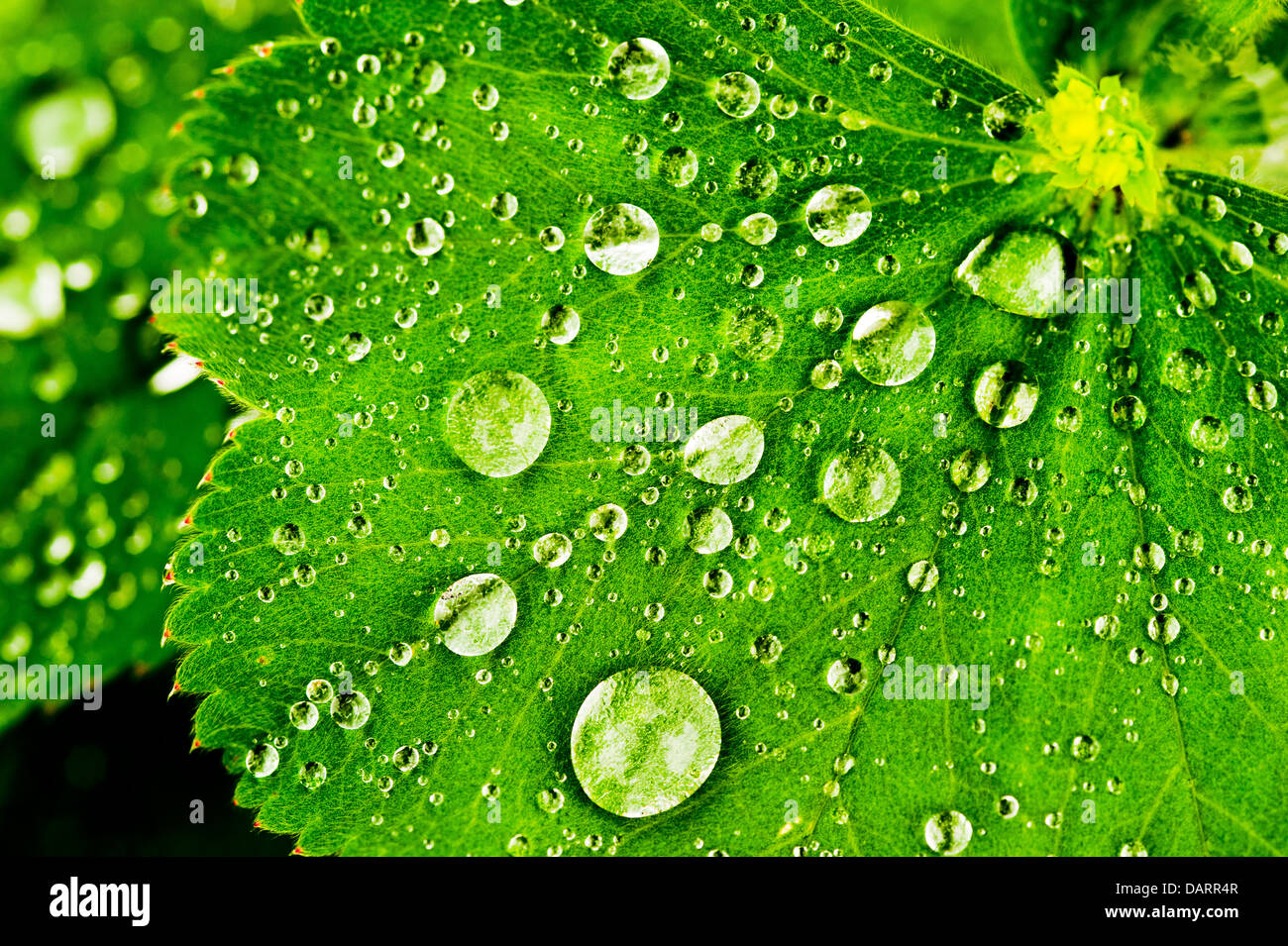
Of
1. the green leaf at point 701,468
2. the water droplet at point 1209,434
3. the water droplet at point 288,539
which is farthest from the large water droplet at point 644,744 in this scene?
the water droplet at point 1209,434

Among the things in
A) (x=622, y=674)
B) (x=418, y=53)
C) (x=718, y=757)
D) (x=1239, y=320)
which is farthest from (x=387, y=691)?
(x=1239, y=320)

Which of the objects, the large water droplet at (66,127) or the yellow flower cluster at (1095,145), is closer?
the yellow flower cluster at (1095,145)

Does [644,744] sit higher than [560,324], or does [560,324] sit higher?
[560,324]

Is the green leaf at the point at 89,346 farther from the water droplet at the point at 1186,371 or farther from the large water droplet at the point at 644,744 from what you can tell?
the water droplet at the point at 1186,371

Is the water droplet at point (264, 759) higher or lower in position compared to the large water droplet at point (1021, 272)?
lower

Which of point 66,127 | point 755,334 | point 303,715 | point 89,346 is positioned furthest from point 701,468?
point 66,127

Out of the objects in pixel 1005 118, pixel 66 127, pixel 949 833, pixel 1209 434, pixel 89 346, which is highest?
pixel 66 127

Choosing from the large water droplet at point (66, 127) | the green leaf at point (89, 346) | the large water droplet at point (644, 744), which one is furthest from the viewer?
the large water droplet at point (66, 127)

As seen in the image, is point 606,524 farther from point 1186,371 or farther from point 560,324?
point 1186,371

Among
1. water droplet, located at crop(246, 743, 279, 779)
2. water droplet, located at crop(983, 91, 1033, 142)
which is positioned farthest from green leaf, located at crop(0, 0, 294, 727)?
water droplet, located at crop(983, 91, 1033, 142)
